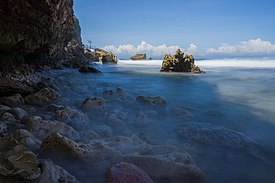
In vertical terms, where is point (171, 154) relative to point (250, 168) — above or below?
above

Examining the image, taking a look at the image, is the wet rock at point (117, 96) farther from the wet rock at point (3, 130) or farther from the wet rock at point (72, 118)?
the wet rock at point (3, 130)

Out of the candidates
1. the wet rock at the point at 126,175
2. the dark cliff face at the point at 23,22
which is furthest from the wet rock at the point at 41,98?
the wet rock at the point at 126,175

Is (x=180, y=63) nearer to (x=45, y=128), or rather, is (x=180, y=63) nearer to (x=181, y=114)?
(x=181, y=114)

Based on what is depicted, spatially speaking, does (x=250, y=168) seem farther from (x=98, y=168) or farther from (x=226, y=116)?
(x=226, y=116)

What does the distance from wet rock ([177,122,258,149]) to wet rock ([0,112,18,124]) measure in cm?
283

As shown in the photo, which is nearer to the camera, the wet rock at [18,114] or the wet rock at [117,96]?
the wet rock at [18,114]

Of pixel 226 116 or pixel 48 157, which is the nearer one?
pixel 48 157

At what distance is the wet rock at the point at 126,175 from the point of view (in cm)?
283

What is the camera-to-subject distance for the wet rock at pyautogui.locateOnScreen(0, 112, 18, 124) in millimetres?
4666

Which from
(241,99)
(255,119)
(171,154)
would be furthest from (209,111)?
(171,154)

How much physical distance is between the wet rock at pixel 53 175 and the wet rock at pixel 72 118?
87.1 inches

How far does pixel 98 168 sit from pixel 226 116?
4296 mm

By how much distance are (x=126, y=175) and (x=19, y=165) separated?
102cm

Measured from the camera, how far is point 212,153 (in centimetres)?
426
